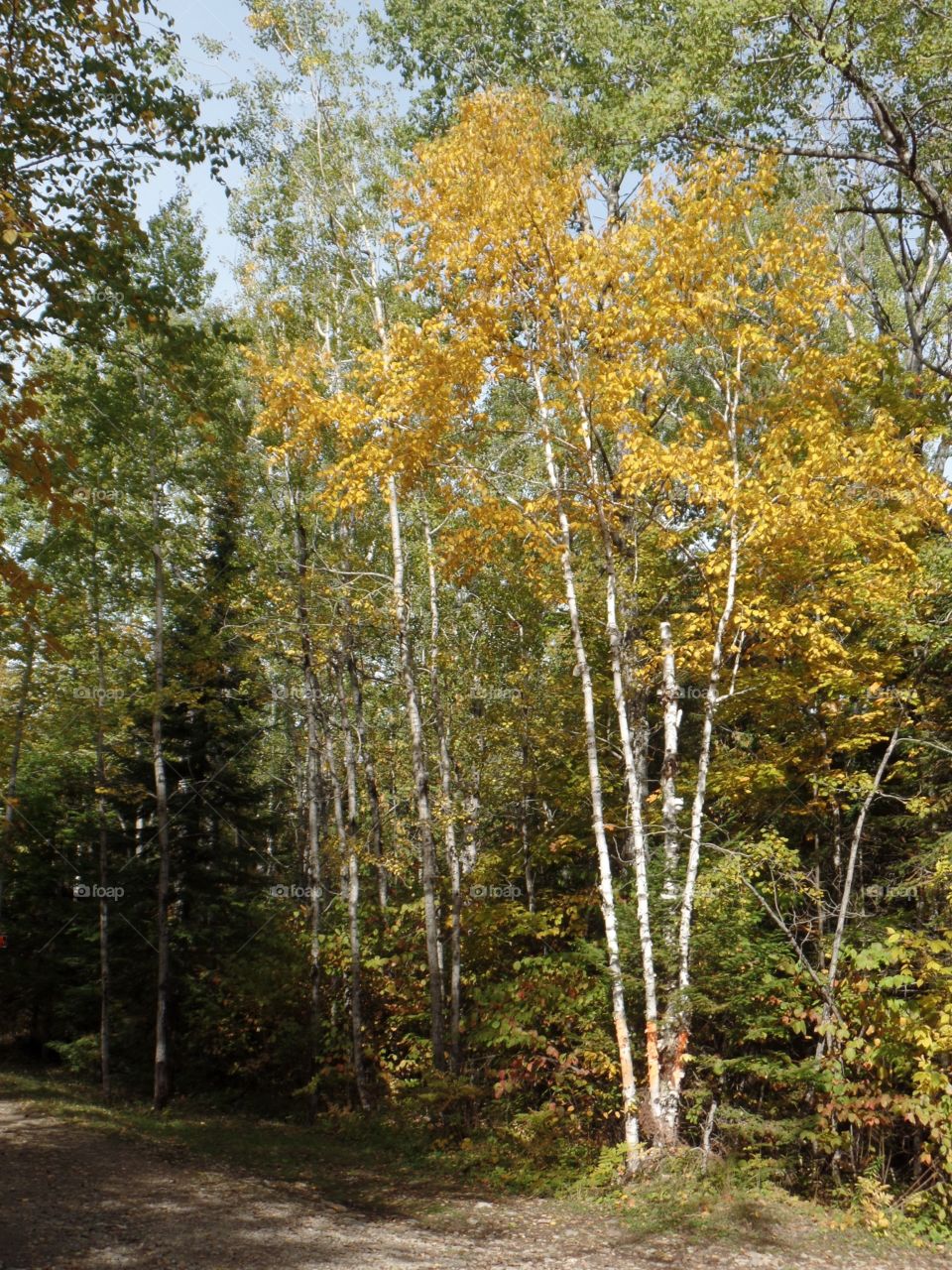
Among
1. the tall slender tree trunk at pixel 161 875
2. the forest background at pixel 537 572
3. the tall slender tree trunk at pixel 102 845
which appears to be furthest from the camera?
the tall slender tree trunk at pixel 102 845

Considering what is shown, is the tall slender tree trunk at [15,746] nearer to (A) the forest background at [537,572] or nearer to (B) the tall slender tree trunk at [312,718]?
(A) the forest background at [537,572]

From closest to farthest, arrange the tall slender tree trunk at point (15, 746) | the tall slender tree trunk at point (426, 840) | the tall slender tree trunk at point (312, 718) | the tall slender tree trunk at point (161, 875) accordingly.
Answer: the tall slender tree trunk at point (426, 840)
the tall slender tree trunk at point (161, 875)
the tall slender tree trunk at point (312, 718)
the tall slender tree trunk at point (15, 746)

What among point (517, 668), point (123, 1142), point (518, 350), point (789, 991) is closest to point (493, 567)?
point (517, 668)

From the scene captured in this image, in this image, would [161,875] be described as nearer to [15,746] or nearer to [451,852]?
[15,746]

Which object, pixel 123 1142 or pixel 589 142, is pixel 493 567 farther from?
pixel 123 1142

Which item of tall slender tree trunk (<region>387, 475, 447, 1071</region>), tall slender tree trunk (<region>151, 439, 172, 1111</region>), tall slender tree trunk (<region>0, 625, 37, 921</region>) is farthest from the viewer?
tall slender tree trunk (<region>0, 625, 37, 921</region>)

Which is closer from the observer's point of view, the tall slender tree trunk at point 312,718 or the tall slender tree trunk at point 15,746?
the tall slender tree trunk at point 312,718

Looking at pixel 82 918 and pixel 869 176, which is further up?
pixel 869 176

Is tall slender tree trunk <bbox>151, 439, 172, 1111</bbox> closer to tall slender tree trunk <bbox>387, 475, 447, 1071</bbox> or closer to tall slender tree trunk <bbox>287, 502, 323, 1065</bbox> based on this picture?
tall slender tree trunk <bbox>287, 502, 323, 1065</bbox>

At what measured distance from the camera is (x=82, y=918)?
1661cm

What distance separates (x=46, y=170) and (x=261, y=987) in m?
12.0

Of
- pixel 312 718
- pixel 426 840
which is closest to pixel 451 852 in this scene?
pixel 426 840

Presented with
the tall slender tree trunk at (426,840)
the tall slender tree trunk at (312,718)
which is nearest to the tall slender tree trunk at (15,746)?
the tall slender tree trunk at (312,718)

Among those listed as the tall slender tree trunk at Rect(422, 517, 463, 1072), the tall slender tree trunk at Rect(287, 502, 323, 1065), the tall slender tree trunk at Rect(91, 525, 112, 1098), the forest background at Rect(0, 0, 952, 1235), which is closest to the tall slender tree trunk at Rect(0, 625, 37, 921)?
the forest background at Rect(0, 0, 952, 1235)
